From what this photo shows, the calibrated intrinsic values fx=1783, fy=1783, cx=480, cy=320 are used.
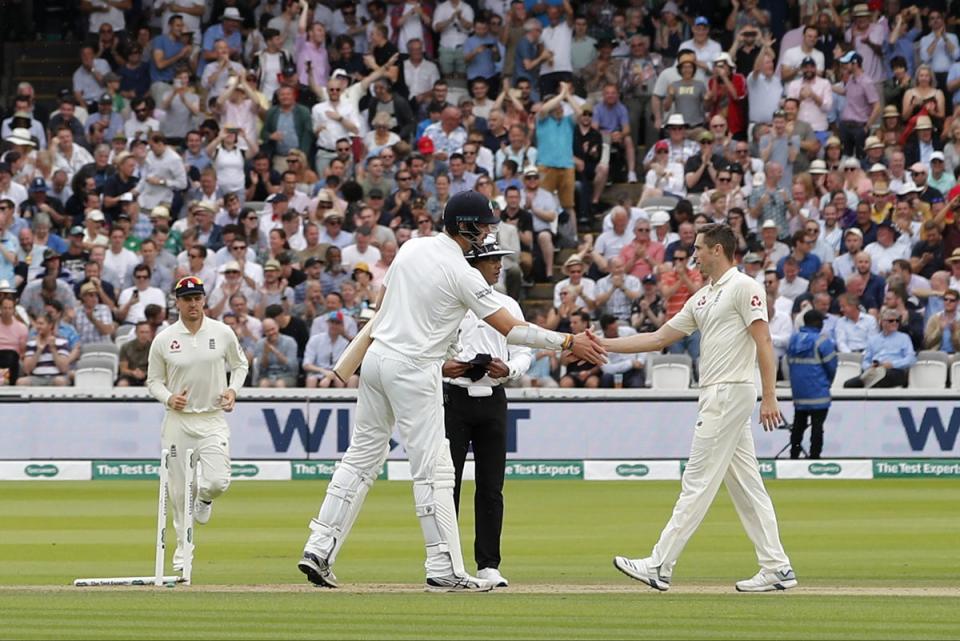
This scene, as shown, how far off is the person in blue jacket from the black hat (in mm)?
11432

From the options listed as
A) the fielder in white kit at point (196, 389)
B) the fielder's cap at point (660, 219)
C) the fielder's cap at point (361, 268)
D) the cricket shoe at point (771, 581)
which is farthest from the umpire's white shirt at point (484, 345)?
the fielder's cap at point (660, 219)

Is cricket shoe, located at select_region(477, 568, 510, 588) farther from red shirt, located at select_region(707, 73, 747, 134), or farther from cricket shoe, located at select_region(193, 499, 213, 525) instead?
red shirt, located at select_region(707, 73, 747, 134)

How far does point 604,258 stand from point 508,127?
317 centimetres

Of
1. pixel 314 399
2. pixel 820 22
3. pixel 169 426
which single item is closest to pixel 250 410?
pixel 314 399

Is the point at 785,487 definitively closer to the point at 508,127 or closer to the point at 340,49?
the point at 508,127

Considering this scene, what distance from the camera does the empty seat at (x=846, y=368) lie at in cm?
2223

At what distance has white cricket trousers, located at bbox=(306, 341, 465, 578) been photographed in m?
Result: 10.2

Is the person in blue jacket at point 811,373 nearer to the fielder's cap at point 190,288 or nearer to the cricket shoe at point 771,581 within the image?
the fielder's cap at point 190,288

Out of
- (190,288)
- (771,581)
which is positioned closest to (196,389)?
(190,288)

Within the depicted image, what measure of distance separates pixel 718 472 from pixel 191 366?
15.1ft

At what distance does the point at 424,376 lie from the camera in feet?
33.5

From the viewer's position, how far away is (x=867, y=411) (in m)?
21.8

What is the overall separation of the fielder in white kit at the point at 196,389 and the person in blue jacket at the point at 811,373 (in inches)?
378

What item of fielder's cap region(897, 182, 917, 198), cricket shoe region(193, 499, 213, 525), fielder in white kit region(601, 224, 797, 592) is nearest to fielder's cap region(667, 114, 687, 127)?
fielder's cap region(897, 182, 917, 198)
